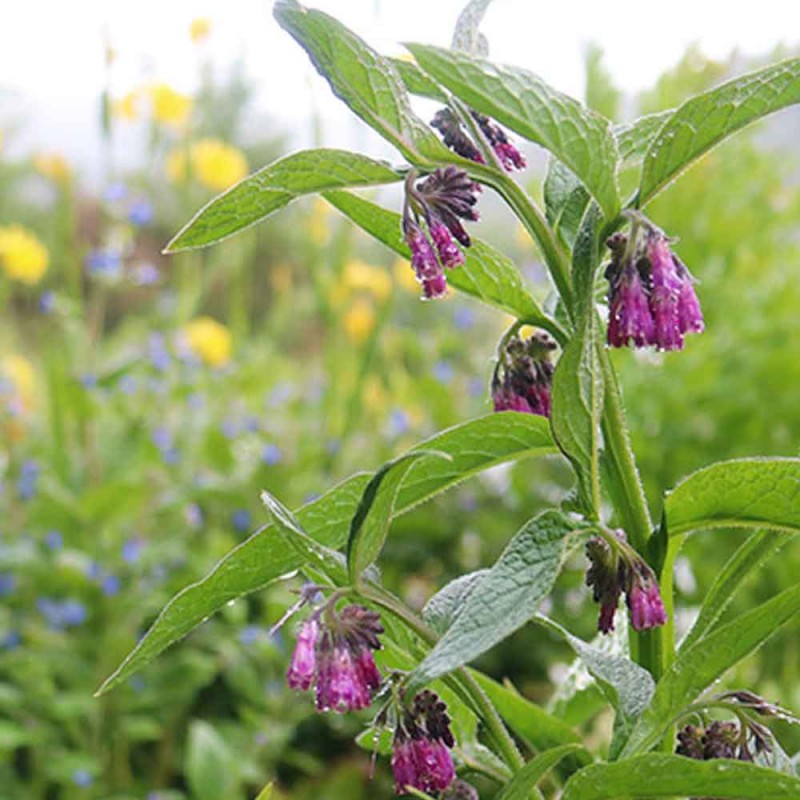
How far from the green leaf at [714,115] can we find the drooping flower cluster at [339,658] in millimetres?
293

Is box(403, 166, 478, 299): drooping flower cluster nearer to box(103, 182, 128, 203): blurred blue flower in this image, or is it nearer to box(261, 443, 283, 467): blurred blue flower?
box(261, 443, 283, 467): blurred blue flower

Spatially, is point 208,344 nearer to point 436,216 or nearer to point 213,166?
point 213,166

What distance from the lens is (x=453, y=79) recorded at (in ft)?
1.99

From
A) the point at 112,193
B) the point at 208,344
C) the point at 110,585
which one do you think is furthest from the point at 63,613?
the point at 208,344

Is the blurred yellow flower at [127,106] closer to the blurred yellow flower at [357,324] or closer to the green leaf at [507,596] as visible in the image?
the blurred yellow flower at [357,324]

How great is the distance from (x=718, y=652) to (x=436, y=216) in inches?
11.3

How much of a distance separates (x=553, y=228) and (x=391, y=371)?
3.28 metres

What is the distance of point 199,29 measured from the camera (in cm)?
363

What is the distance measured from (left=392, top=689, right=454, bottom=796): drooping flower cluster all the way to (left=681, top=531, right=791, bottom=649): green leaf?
19 centimetres

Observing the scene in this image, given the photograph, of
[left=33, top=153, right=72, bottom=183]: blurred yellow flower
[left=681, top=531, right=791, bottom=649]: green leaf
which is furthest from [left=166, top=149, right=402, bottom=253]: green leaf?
[left=33, top=153, right=72, bottom=183]: blurred yellow flower

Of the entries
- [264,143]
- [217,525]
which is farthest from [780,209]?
[264,143]

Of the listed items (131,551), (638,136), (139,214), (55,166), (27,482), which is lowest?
(131,551)

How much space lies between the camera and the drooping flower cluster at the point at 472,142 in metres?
0.75

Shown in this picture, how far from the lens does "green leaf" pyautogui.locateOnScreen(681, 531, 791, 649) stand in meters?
0.80
